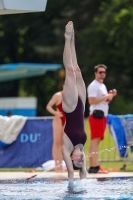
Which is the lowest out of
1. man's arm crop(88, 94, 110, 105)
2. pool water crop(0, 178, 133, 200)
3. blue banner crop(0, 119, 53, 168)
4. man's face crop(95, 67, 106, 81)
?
pool water crop(0, 178, 133, 200)

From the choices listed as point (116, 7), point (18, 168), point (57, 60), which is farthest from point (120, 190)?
point (57, 60)

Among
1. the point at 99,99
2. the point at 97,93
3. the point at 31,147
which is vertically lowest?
the point at 31,147

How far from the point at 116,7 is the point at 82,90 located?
3198 cm

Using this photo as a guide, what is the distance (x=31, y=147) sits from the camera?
46.7ft

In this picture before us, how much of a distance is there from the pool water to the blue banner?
3368 millimetres

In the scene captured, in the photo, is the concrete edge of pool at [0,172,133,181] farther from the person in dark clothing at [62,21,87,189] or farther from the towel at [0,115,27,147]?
the towel at [0,115,27,147]

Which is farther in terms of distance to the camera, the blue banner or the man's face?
the blue banner

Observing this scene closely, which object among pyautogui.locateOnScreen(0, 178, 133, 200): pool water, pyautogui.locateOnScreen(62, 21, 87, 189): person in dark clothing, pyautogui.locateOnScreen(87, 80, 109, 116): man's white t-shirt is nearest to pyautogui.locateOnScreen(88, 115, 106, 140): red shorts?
pyautogui.locateOnScreen(87, 80, 109, 116): man's white t-shirt

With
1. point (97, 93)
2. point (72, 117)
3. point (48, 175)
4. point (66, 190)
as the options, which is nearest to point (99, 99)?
point (97, 93)

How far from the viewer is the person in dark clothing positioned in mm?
9234

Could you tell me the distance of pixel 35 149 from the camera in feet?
46.6

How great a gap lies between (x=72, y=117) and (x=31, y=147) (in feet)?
15.5

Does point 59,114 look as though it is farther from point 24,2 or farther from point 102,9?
point 102,9

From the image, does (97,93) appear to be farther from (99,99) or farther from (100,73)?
(100,73)
